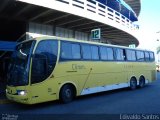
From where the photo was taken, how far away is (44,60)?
9.73 metres

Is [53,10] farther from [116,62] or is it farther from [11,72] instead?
[11,72]

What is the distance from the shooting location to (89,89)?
11969 millimetres

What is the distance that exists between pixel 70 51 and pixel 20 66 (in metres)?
2.53

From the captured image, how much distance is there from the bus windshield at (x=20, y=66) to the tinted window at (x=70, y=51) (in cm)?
155

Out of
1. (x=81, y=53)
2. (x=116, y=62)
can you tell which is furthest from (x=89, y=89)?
(x=116, y=62)

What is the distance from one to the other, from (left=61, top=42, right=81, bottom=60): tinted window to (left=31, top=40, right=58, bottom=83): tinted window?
0.46m

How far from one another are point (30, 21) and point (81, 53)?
9.29 meters

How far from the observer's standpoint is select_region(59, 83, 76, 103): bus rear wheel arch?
34.5ft

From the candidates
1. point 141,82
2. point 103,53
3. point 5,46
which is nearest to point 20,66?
point 103,53

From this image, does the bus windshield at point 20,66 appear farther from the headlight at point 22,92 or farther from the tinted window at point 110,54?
the tinted window at point 110,54

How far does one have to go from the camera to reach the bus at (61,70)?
9.35 metres

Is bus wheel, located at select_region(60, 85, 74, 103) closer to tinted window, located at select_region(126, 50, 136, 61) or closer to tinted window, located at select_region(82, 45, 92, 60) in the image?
tinted window, located at select_region(82, 45, 92, 60)

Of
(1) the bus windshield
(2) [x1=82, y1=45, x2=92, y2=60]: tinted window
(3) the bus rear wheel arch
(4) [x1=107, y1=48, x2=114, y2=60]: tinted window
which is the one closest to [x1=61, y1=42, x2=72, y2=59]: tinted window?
(2) [x1=82, y1=45, x2=92, y2=60]: tinted window

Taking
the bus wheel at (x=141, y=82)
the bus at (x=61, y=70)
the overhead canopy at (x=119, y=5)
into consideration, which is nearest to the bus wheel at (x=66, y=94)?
the bus at (x=61, y=70)
